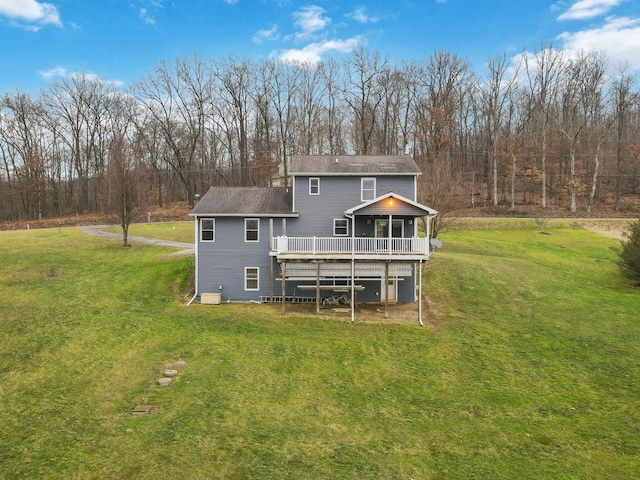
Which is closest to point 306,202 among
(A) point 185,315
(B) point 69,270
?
(A) point 185,315

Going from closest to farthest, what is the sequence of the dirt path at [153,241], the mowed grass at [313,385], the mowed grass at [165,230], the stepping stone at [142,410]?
the mowed grass at [313,385], the stepping stone at [142,410], the dirt path at [153,241], the mowed grass at [165,230]

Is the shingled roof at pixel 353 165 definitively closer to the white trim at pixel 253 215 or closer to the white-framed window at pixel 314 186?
the white-framed window at pixel 314 186

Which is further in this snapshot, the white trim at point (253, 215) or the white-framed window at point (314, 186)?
the white-framed window at point (314, 186)

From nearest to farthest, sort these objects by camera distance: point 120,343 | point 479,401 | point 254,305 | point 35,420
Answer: point 35,420 → point 479,401 → point 120,343 → point 254,305

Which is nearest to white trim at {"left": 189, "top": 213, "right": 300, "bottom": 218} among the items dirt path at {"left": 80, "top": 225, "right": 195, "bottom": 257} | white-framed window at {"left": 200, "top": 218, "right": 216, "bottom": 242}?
white-framed window at {"left": 200, "top": 218, "right": 216, "bottom": 242}

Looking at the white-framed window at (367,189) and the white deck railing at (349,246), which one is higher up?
the white-framed window at (367,189)

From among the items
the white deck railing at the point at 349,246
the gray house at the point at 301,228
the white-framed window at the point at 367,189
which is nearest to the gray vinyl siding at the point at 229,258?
the gray house at the point at 301,228

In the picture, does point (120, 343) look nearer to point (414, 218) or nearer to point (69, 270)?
point (69, 270)
